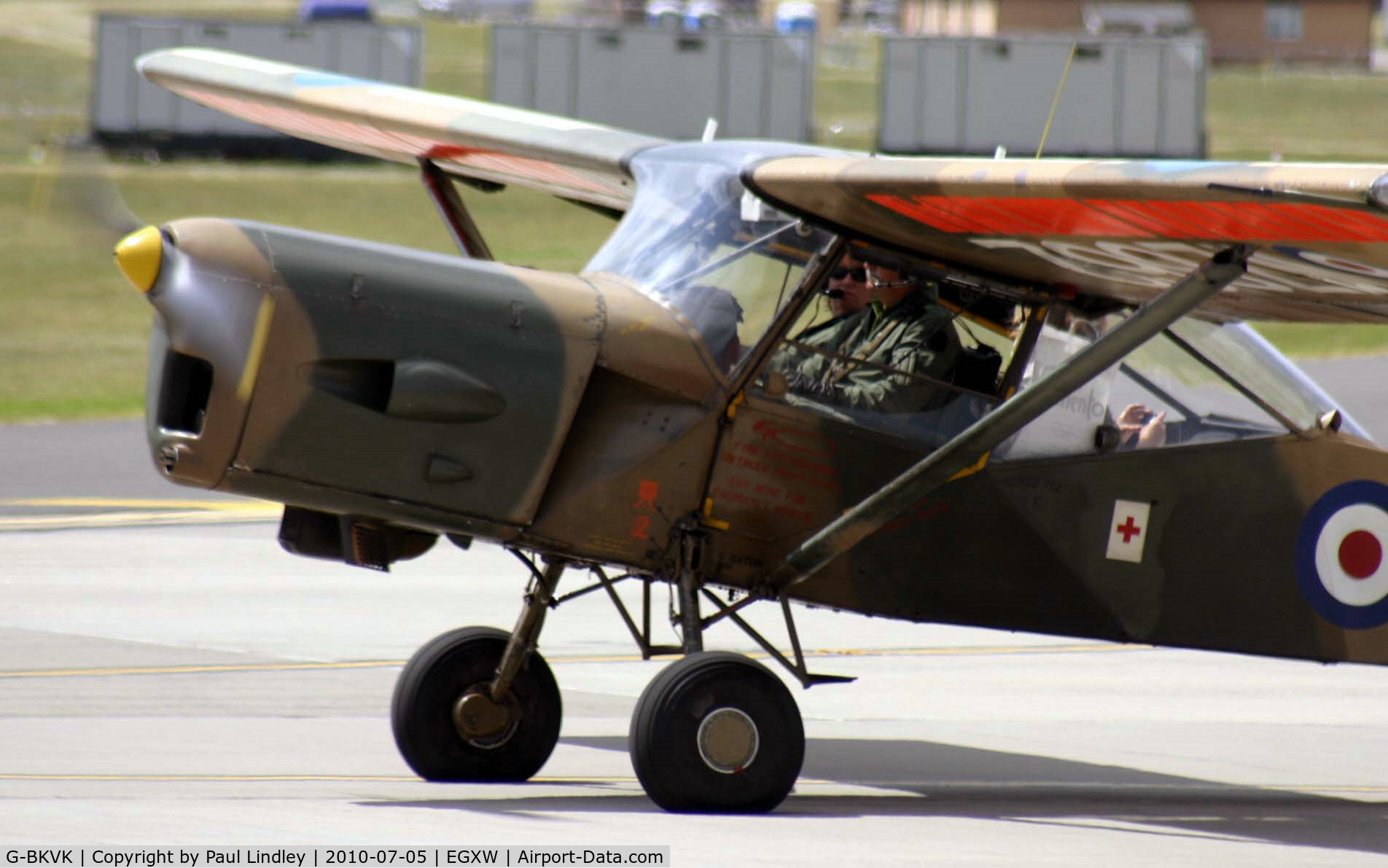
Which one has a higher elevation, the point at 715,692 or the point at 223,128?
the point at 223,128

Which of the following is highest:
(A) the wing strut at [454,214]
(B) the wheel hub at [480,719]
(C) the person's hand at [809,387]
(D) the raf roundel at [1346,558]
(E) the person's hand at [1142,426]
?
(A) the wing strut at [454,214]

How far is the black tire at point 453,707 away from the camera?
27.5 ft

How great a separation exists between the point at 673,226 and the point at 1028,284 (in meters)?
1.48

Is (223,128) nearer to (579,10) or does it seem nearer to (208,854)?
(579,10)

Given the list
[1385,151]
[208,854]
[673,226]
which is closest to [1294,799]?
[673,226]

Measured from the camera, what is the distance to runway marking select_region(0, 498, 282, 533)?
16875 mm

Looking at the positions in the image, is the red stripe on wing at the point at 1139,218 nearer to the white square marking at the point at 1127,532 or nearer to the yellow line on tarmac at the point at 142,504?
the white square marking at the point at 1127,532

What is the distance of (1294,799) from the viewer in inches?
354

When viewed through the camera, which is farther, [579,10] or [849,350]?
[579,10]

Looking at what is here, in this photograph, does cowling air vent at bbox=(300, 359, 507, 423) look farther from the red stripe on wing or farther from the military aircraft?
the red stripe on wing

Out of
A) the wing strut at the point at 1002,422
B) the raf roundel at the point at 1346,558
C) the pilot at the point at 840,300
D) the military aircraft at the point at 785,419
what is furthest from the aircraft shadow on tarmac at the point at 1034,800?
Result: the pilot at the point at 840,300

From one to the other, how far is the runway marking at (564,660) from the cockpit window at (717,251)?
100 inches

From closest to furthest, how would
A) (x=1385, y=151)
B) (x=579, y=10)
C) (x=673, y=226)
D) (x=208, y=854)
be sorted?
(x=208, y=854) → (x=673, y=226) → (x=1385, y=151) → (x=579, y=10)

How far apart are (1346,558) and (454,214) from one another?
4508 millimetres
